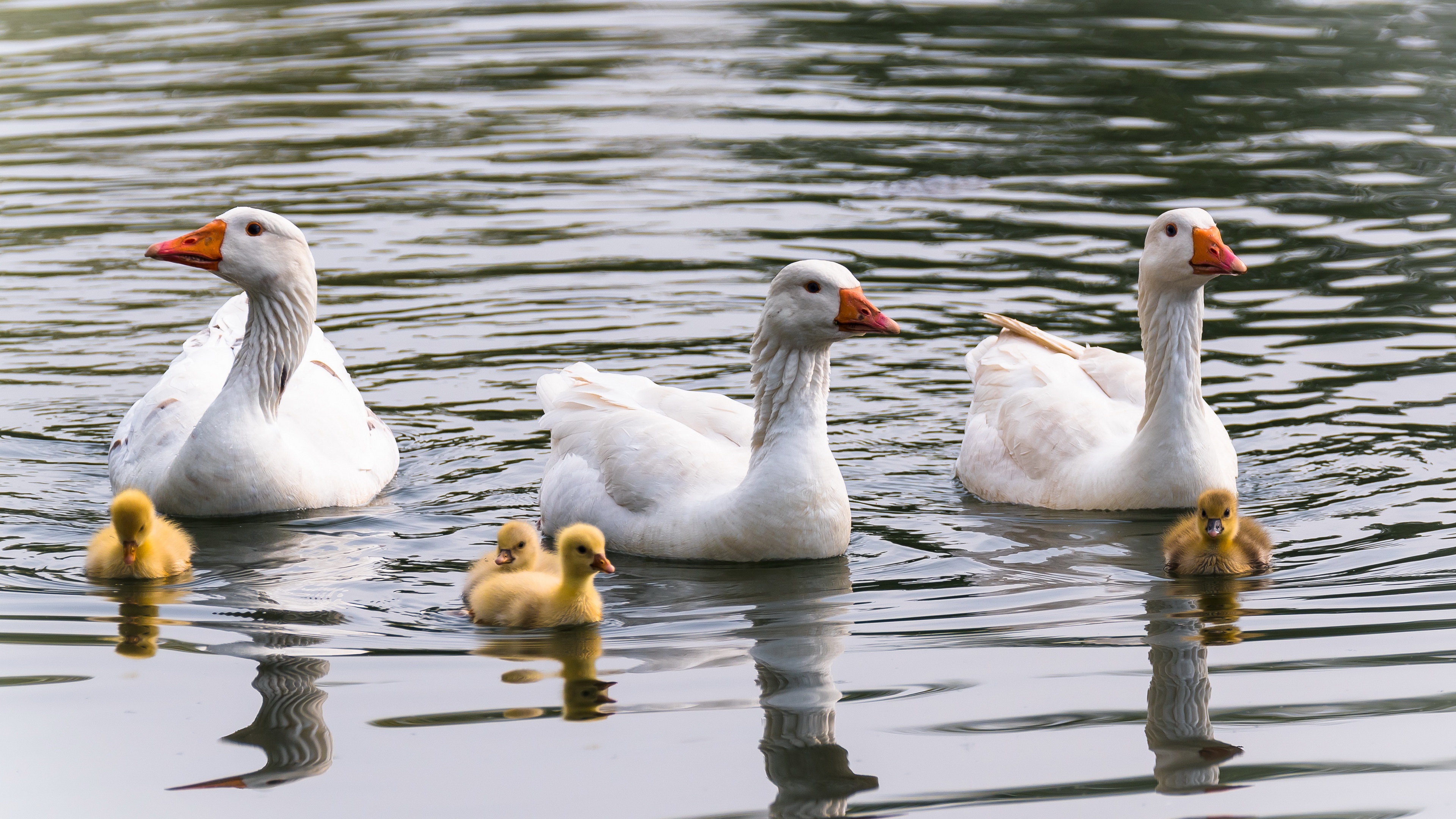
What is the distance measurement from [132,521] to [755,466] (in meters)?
2.89

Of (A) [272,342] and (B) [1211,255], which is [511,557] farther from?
(B) [1211,255]

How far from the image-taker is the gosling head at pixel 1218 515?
25.6 feet

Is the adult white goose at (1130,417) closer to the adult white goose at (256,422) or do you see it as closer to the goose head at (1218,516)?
the goose head at (1218,516)

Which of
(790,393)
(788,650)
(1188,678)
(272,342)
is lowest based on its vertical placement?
(1188,678)

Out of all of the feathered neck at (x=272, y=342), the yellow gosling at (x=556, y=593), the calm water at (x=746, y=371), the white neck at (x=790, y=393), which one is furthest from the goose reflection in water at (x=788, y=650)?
the feathered neck at (x=272, y=342)

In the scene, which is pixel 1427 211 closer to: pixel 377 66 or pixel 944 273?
pixel 944 273

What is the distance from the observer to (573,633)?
24.2 feet

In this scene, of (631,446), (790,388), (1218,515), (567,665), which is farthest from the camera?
(631,446)

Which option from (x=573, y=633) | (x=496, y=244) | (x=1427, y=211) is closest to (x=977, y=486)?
(x=573, y=633)

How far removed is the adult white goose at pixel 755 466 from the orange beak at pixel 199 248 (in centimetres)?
218

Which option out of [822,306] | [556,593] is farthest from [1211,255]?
[556,593]

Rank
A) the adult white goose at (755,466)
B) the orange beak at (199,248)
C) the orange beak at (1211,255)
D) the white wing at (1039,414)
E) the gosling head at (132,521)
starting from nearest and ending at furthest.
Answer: the gosling head at (132,521) < the adult white goose at (755,466) < the orange beak at (1211,255) < the orange beak at (199,248) < the white wing at (1039,414)

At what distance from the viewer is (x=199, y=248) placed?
9258 millimetres

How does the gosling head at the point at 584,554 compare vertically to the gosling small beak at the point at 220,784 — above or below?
above
